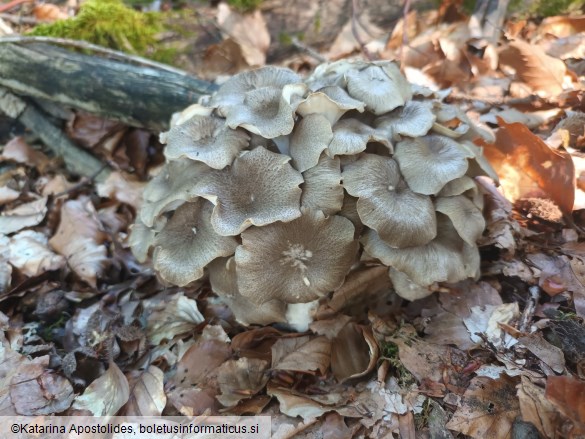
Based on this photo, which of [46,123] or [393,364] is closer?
[393,364]

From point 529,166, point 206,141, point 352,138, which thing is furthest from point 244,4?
point 529,166

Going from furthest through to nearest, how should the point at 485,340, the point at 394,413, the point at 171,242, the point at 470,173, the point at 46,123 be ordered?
the point at 46,123, the point at 470,173, the point at 171,242, the point at 485,340, the point at 394,413

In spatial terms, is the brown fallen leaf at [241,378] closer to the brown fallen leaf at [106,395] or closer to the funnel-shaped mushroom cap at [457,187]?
the brown fallen leaf at [106,395]

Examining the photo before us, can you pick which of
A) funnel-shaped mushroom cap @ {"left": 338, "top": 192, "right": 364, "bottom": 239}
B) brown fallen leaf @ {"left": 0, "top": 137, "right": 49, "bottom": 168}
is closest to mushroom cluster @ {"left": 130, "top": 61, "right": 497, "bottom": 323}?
funnel-shaped mushroom cap @ {"left": 338, "top": 192, "right": 364, "bottom": 239}

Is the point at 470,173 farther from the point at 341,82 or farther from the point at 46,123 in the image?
the point at 46,123

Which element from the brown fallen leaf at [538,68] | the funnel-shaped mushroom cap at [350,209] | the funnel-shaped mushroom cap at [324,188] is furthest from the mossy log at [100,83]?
the brown fallen leaf at [538,68]

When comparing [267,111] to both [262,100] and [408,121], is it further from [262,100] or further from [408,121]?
[408,121]

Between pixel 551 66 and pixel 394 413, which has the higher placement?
pixel 551 66

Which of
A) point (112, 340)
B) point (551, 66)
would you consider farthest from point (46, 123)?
point (551, 66)

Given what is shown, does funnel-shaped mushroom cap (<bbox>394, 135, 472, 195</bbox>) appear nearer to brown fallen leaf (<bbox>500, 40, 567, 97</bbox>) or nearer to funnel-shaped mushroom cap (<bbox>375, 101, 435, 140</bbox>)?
funnel-shaped mushroom cap (<bbox>375, 101, 435, 140</bbox>)
